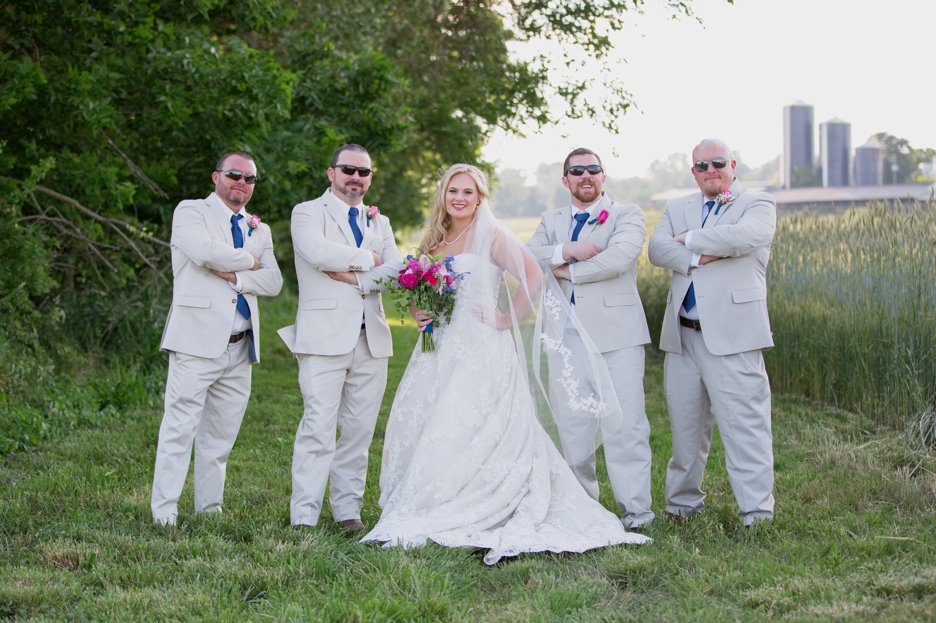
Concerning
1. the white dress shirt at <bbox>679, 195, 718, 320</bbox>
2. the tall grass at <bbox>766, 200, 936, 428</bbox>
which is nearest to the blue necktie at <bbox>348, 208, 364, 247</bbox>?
the white dress shirt at <bbox>679, 195, 718, 320</bbox>

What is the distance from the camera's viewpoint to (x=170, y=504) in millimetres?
5484

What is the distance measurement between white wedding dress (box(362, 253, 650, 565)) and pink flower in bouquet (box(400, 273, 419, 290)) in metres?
0.35

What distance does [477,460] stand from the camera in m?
5.29

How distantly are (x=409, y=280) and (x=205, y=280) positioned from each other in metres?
1.38

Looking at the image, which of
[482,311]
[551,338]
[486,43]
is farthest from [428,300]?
[486,43]

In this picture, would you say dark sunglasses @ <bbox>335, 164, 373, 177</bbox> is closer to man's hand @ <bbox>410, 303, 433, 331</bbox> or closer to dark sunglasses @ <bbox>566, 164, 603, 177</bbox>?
man's hand @ <bbox>410, 303, 433, 331</bbox>

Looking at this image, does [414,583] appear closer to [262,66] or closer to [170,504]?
[170,504]

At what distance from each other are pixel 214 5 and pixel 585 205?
20.5 feet

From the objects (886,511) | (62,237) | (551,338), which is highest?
(62,237)

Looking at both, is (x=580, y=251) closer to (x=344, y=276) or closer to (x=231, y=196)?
(x=344, y=276)

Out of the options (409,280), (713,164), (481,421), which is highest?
(713,164)

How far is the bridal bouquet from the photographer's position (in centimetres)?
539

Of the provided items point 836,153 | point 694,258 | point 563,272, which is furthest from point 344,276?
point 836,153

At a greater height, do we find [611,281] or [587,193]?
[587,193]
